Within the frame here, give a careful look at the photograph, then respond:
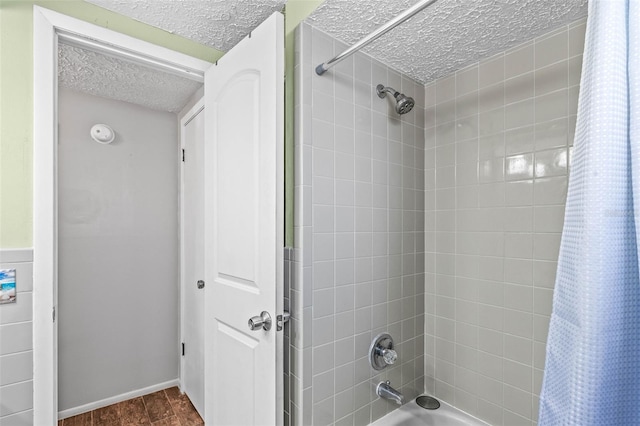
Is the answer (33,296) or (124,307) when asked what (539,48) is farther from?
(124,307)

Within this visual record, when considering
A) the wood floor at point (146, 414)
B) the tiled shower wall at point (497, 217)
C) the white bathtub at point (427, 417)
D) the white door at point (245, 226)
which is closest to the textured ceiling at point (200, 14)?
the white door at point (245, 226)

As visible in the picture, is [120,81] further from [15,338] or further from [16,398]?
[16,398]

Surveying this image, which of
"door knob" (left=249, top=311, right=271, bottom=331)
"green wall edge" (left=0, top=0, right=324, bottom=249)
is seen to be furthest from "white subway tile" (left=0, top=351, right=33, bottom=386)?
"door knob" (left=249, top=311, right=271, bottom=331)

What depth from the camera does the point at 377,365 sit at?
4.76 ft

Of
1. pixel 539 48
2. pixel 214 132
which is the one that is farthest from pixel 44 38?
pixel 539 48

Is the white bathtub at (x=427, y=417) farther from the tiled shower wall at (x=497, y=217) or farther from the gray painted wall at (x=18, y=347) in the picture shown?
the gray painted wall at (x=18, y=347)

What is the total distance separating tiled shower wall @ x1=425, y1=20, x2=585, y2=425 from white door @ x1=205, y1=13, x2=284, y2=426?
98 centimetres

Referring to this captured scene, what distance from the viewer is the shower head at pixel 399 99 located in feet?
4.69

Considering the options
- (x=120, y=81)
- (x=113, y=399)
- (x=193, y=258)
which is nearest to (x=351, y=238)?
(x=193, y=258)

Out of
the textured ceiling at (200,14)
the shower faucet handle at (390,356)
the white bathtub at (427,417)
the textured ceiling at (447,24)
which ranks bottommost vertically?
the white bathtub at (427,417)

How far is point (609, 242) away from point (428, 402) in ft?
4.91

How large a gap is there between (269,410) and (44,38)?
1574 millimetres

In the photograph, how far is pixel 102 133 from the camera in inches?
84.4

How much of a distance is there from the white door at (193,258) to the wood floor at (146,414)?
70 mm
